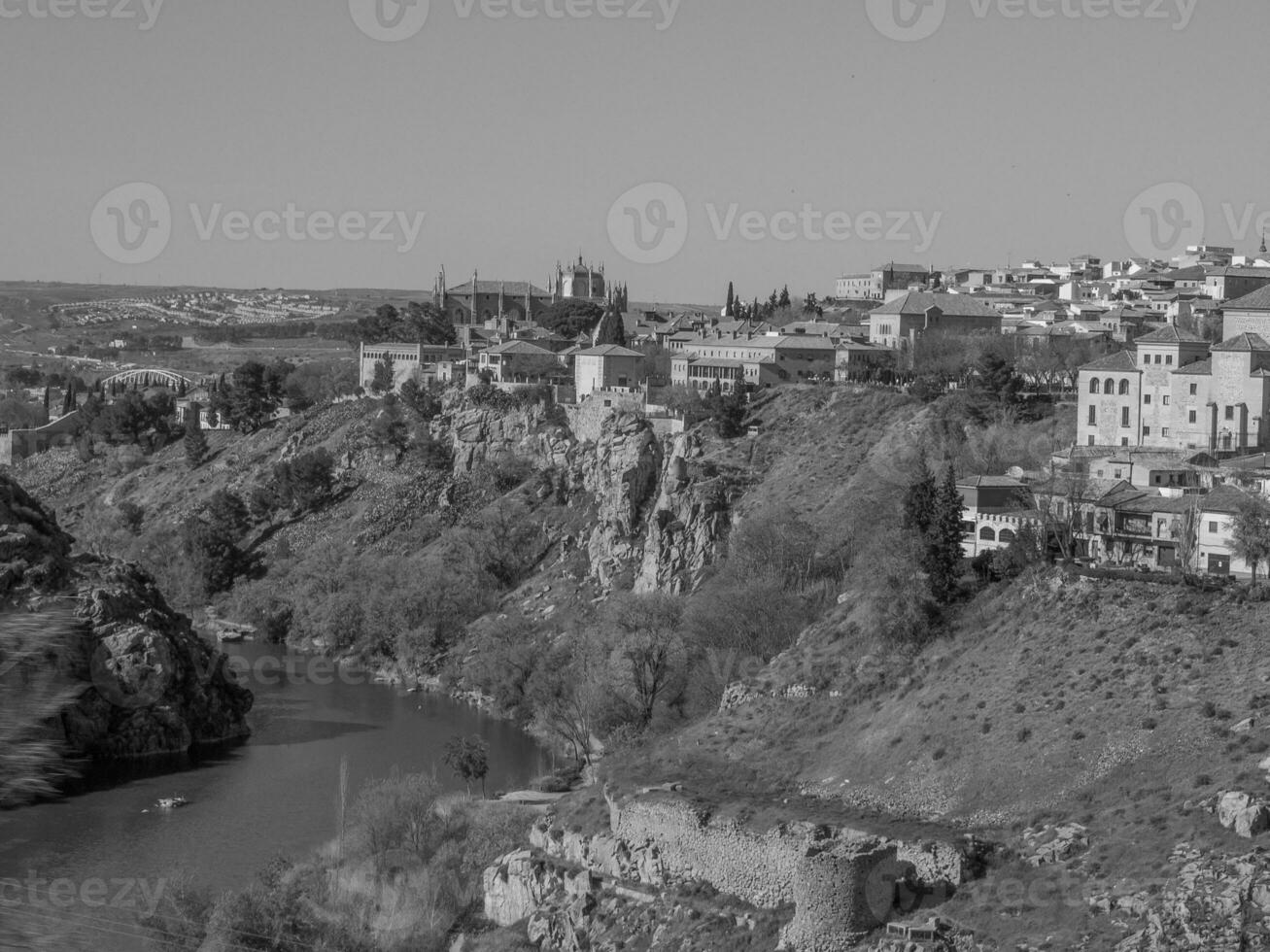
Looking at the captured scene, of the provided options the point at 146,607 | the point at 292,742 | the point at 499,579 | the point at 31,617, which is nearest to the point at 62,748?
the point at 31,617

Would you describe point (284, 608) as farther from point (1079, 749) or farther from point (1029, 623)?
point (1079, 749)

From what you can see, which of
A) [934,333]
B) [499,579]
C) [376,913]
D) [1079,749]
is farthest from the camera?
[934,333]

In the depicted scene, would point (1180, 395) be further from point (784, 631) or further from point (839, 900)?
point (839, 900)

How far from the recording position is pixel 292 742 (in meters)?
33.9

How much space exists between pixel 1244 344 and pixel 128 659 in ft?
68.8

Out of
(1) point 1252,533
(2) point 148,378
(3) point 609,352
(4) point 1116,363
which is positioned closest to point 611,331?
(3) point 609,352

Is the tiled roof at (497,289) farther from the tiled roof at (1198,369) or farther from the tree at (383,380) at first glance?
the tiled roof at (1198,369)

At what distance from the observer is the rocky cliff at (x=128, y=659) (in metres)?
33.5

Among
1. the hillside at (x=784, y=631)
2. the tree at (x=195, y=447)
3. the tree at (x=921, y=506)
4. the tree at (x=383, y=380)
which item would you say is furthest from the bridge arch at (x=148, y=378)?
the tree at (x=921, y=506)

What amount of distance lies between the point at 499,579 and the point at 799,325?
11540mm

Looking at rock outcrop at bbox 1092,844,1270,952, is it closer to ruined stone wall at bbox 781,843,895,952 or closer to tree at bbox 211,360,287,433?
ruined stone wall at bbox 781,843,895,952

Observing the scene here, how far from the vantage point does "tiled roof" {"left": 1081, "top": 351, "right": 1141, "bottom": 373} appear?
3431 cm

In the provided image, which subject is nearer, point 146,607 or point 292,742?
point 292,742

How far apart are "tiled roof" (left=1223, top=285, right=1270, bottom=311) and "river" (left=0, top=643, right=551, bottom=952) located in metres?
14.6
